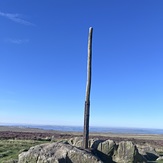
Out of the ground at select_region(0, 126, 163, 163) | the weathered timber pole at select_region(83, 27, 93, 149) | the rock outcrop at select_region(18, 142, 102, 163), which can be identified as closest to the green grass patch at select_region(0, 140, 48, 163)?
the ground at select_region(0, 126, 163, 163)

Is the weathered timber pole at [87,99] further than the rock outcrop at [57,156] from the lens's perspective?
Yes

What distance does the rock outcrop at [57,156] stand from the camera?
16906 mm

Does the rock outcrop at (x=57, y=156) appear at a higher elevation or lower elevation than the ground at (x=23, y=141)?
lower

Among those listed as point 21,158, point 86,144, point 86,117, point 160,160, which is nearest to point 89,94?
point 86,117

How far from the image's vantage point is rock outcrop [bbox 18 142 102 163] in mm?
16906

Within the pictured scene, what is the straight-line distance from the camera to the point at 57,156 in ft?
56.0

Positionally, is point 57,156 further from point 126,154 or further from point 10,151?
point 10,151

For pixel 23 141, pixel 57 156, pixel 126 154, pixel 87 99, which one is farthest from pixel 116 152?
pixel 23 141

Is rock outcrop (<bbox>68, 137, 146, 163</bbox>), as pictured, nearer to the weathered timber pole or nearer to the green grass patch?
the weathered timber pole

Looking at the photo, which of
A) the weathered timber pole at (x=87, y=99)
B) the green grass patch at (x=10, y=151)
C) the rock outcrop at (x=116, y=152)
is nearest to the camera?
the weathered timber pole at (x=87, y=99)

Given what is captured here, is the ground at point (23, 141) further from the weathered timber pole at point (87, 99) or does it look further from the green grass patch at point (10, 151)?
the weathered timber pole at point (87, 99)

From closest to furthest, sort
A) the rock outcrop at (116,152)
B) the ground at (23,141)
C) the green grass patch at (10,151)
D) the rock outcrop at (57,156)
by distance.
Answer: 1. the rock outcrop at (57,156)
2. the rock outcrop at (116,152)
3. the green grass patch at (10,151)
4. the ground at (23,141)

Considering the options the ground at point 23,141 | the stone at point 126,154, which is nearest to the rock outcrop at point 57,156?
the ground at point 23,141

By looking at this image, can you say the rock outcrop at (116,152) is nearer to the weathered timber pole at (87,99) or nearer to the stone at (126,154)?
the stone at (126,154)
